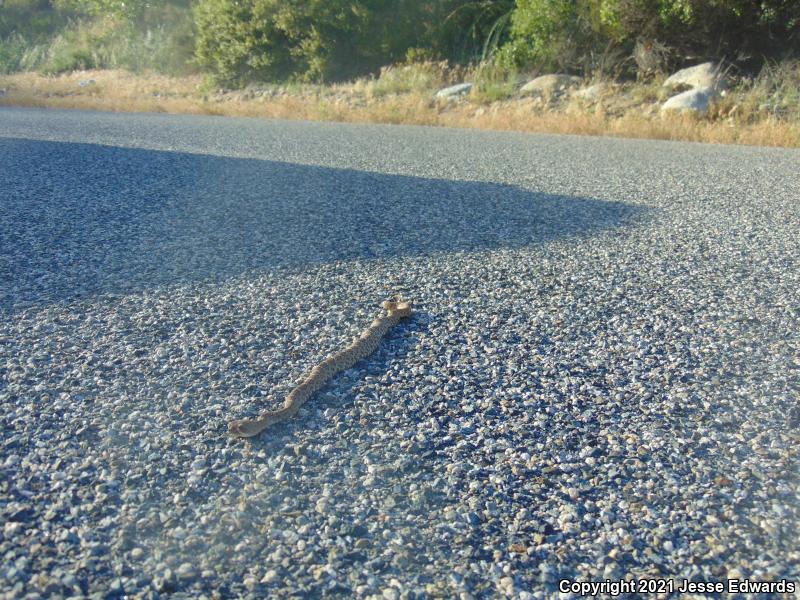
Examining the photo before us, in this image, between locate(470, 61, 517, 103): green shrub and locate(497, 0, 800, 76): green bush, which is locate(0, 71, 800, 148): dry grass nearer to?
locate(470, 61, 517, 103): green shrub

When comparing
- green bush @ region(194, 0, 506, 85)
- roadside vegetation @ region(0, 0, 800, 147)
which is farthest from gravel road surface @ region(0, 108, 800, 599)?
green bush @ region(194, 0, 506, 85)

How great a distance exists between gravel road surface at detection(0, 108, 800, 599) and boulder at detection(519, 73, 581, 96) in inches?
386

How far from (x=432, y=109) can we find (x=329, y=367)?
1330 cm

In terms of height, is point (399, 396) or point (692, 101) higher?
point (692, 101)

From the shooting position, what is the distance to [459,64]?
20031 millimetres

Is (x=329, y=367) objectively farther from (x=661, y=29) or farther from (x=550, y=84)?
(x=661, y=29)

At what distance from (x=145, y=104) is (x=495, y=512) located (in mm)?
17672

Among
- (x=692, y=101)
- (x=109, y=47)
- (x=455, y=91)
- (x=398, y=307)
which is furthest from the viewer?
(x=109, y=47)

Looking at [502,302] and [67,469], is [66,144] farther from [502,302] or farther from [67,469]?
[67,469]

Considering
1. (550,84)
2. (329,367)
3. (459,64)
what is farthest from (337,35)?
(329,367)

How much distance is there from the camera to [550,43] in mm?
17781

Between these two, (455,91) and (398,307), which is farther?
(455,91)

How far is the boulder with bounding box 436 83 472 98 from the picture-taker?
1717cm

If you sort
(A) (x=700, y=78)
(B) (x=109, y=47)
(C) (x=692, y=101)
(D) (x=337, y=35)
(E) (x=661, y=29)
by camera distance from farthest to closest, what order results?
(B) (x=109, y=47) → (D) (x=337, y=35) → (E) (x=661, y=29) → (A) (x=700, y=78) → (C) (x=692, y=101)
